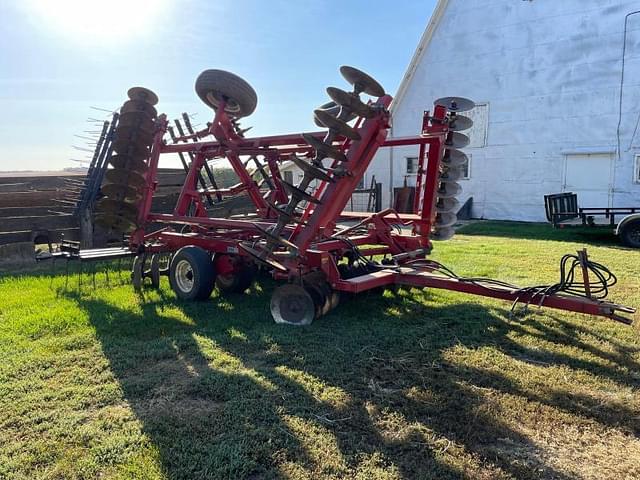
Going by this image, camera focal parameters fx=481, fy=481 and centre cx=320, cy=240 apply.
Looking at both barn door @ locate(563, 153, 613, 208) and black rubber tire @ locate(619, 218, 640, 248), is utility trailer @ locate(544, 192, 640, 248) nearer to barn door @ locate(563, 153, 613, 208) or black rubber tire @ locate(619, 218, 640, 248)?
black rubber tire @ locate(619, 218, 640, 248)

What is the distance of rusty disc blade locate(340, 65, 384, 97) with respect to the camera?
165 inches

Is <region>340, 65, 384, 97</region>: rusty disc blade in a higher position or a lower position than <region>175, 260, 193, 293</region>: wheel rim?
higher

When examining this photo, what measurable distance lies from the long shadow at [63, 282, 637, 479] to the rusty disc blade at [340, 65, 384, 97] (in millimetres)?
2158

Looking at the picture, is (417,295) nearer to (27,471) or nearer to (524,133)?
(27,471)

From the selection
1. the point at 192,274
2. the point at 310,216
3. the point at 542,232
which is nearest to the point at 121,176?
the point at 192,274

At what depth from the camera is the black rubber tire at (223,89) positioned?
6.04m

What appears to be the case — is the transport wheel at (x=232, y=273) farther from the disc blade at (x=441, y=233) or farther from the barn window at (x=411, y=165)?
the barn window at (x=411, y=165)

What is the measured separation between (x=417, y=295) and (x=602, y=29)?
1307 centimetres

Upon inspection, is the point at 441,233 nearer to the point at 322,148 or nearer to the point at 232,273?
the point at 322,148

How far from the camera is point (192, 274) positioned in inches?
216

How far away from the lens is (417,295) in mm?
5742

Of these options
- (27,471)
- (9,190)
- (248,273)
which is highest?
(9,190)

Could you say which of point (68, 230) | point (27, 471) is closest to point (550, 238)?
point (68, 230)

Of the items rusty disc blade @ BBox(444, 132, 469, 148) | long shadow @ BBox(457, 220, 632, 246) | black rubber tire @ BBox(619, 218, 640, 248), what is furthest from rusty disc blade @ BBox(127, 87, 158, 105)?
black rubber tire @ BBox(619, 218, 640, 248)
